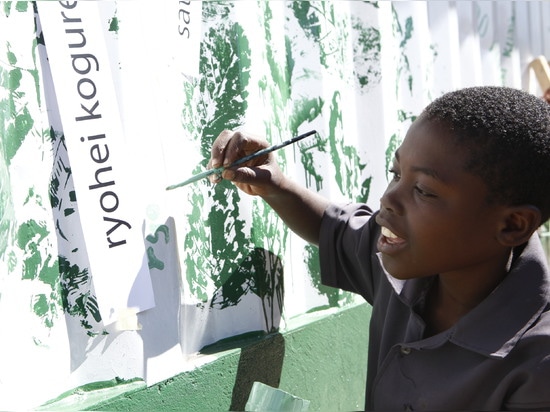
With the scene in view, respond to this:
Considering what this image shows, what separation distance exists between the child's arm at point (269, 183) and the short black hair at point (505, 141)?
0.52 meters

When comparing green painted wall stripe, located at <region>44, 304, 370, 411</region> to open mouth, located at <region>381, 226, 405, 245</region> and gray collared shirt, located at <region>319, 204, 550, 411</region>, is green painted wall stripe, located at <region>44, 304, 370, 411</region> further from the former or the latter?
open mouth, located at <region>381, 226, 405, 245</region>

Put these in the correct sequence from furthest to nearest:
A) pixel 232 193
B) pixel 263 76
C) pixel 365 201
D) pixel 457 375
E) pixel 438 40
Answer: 1. pixel 438 40
2. pixel 365 201
3. pixel 263 76
4. pixel 232 193
5. pixel 457 375

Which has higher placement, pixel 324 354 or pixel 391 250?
pixel 391 250

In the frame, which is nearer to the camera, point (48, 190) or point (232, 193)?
point (48, 190)

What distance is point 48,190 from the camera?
1732 mm

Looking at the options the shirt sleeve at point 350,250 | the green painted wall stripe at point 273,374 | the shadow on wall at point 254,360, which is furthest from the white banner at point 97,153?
the shirt sleeve at point 350,250

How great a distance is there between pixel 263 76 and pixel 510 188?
91cm

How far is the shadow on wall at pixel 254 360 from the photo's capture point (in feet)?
7.10

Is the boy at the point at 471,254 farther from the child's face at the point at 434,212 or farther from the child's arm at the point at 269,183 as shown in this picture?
the child's arm at the point at 269,183

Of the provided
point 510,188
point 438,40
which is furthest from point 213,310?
point 438,40

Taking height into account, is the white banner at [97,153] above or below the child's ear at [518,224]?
above

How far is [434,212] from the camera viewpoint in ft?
5.70

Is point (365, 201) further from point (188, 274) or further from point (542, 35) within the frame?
point (542, 35)

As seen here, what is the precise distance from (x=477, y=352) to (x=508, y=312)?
0.39ft
